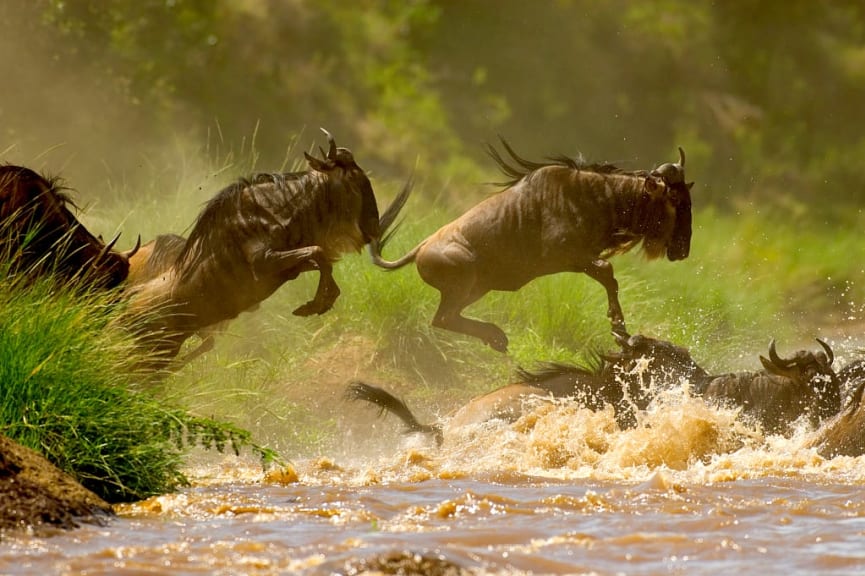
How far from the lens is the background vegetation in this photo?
16.7 meters

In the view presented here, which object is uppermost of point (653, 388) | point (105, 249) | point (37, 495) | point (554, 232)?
point (554, 232)

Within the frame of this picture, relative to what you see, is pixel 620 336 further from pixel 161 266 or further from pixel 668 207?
pixel 161 266

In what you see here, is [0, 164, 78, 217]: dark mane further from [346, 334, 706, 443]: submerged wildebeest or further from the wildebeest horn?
the wildebeest horn

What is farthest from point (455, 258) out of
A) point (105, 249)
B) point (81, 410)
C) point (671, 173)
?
point (81, 410)

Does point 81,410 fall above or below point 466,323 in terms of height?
below

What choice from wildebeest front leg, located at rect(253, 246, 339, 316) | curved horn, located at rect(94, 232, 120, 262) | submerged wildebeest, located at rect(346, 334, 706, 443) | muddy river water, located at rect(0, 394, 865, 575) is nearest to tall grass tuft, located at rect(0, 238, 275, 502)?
muddy river water, located at rect(0, 394, 865, 575)

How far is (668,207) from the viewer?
345 inches

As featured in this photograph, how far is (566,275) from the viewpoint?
472 inches

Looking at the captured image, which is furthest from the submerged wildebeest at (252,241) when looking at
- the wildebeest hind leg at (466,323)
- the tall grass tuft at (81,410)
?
the tall grass tuft at (81,410)

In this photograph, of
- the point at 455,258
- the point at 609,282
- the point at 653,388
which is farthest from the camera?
the point at 455,258

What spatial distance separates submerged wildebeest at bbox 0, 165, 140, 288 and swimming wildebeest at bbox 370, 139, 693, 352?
2.69 m

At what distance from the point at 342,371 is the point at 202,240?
9.18ft

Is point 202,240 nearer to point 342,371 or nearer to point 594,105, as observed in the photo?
point 342,371

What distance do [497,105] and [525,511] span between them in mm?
15969
